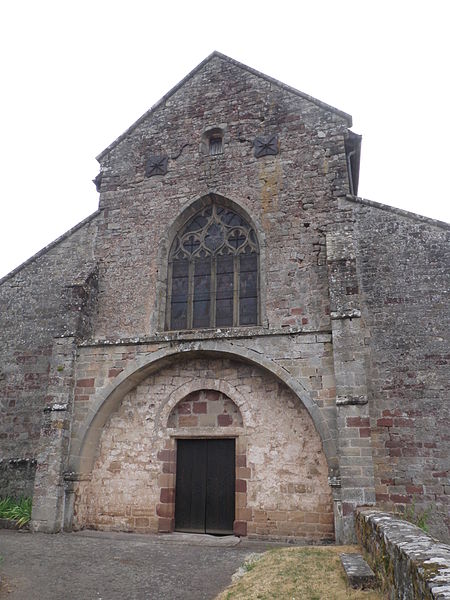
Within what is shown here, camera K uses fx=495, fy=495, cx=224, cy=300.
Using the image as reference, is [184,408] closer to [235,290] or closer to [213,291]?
[213,291]

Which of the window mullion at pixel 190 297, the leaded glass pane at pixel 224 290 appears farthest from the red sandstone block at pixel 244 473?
the window mullion at pixel 190 297

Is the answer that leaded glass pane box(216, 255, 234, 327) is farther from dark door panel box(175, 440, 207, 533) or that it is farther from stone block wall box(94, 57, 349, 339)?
dark door panel box(175, 440, 207, 533)

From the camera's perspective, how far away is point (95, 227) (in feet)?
36.7

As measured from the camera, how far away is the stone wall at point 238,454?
8250mm

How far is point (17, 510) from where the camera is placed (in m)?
8.96

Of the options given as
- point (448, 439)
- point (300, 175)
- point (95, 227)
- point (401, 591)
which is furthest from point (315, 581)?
point (95, 227)

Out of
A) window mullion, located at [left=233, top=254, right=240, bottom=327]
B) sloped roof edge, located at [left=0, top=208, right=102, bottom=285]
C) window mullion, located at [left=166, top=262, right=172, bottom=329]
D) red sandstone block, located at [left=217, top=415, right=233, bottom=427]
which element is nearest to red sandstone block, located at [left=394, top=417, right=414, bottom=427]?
red sandstone block, located at [left=217, top=415, right=233, bottom=427]

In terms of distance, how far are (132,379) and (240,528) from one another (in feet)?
10.7

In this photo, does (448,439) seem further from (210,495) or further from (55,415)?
(55,415)

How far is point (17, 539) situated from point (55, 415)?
209 centimetres

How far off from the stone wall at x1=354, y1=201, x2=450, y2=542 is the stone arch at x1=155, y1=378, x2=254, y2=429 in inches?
95.1

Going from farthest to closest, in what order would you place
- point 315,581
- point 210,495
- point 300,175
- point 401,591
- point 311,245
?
point 300,175 → point 311,245 → point 210,495 → point 315,581 → point 401,591

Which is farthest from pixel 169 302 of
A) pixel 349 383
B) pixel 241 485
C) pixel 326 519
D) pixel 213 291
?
pixel 326 519

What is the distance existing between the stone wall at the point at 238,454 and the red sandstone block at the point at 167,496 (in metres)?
0.02
